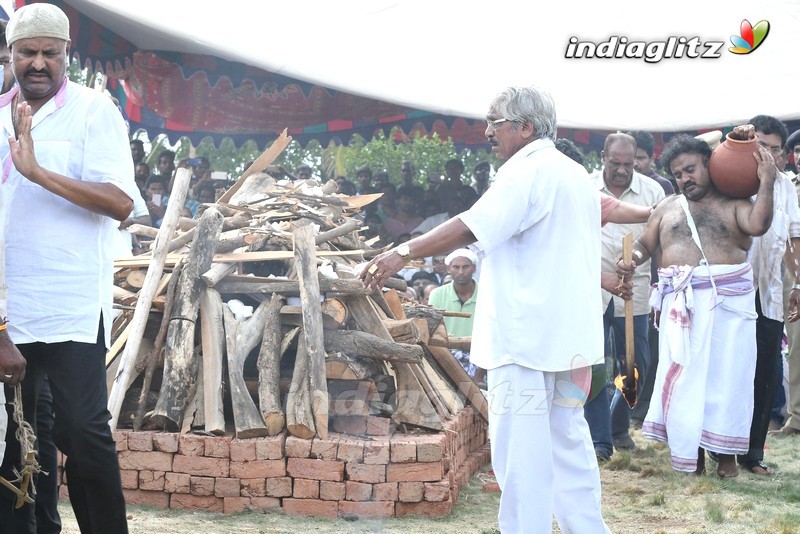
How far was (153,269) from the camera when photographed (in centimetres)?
586

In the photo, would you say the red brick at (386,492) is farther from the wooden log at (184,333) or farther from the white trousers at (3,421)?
the white trousers at (3,421)

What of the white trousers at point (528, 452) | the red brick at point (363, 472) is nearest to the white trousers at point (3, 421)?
the white trousers at point (528, 452)

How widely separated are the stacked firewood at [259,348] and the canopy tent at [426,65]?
14.6 ft

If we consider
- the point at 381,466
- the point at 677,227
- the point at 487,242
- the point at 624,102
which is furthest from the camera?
the point at 624,102

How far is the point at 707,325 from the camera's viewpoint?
20.5ft

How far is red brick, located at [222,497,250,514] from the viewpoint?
5.19 m

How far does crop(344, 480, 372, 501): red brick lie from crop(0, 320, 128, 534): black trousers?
1690 millimetres

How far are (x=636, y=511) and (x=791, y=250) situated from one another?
7.86ft

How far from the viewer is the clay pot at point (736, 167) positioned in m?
6.20

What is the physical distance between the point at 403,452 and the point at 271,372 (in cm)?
91

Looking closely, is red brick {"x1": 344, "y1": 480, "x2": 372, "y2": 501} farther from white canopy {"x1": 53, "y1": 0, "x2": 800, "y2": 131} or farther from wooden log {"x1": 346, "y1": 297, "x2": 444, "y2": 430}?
white canopy {"x1": 53, "y1": 0, "x2": 800, "y2": 131}

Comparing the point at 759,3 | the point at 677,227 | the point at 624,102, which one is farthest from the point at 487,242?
the point at 759,3

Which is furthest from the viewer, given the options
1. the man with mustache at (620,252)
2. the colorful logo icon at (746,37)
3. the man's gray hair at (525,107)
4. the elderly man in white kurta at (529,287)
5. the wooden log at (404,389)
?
the colorful logo icon at (746,37)

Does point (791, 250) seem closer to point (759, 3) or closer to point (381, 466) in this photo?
point (381, 466)
